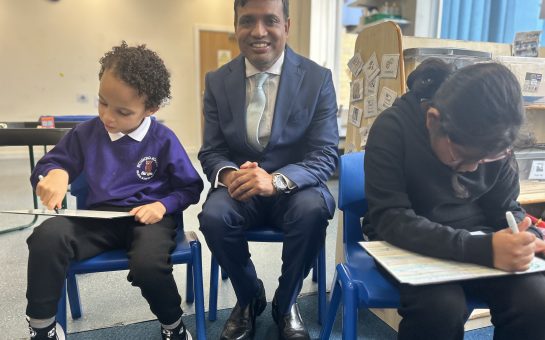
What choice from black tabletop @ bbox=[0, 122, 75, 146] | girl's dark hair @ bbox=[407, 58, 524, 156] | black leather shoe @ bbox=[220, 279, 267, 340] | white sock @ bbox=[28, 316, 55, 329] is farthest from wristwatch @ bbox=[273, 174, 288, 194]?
black tabletop @ bbox=[0, 122, 75, 146]

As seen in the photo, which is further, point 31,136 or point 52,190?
point 31,136

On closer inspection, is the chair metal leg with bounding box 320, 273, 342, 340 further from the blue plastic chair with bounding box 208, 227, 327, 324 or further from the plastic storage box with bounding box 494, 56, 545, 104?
the plastic storage box with bounding box 494, 56, 545, 104

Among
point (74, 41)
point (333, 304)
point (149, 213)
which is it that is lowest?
point (333, 304)

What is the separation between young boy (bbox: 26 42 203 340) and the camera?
101 cm

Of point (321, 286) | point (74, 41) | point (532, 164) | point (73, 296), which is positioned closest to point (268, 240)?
point (321, 286)

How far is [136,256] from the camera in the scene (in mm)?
1036

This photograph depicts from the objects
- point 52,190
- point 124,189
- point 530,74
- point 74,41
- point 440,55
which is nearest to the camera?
point 52,190

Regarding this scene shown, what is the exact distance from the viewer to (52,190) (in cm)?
108

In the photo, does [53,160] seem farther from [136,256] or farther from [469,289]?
[469,289]

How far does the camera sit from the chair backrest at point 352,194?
3.79ft

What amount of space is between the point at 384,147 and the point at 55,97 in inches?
199

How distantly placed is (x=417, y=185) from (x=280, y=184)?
1.36 ft

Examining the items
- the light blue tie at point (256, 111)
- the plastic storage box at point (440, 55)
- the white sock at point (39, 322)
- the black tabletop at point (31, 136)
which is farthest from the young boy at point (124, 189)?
the plastic storage box at point (440, 55)

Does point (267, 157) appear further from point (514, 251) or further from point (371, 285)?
point (514, 251)
